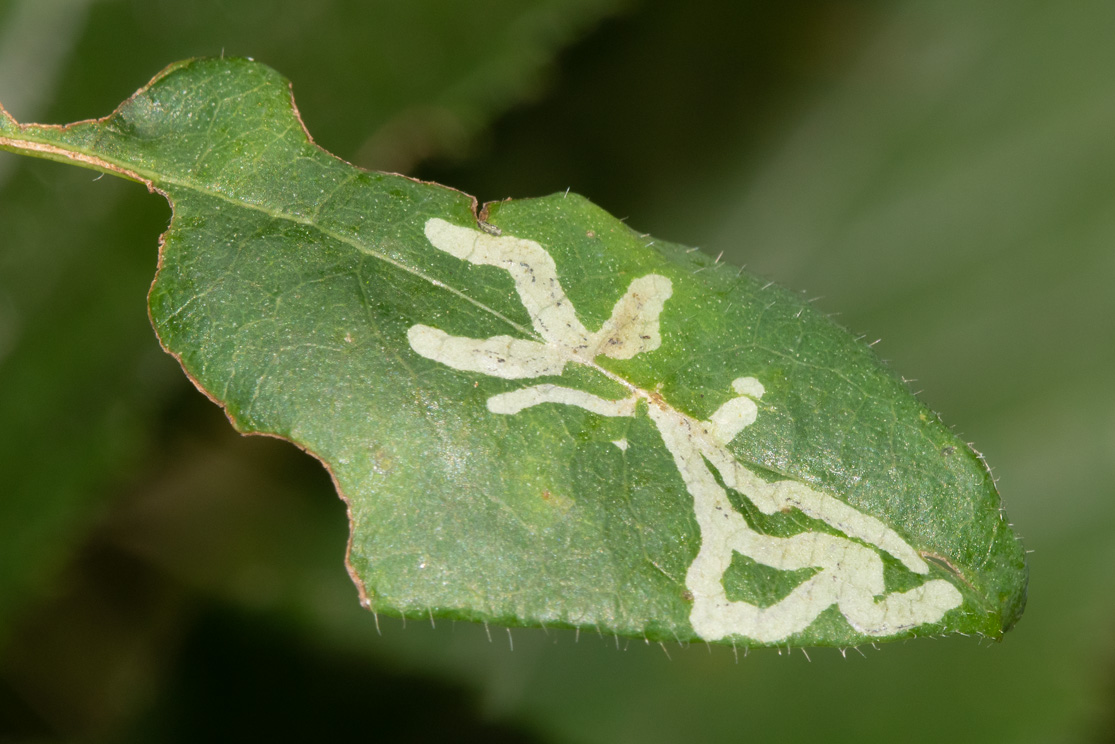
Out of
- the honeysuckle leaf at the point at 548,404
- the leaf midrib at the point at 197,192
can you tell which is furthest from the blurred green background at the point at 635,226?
the honeysuckle leaf at the point at 548,404

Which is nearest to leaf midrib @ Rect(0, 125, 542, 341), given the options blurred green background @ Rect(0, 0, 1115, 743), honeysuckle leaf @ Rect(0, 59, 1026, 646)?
honeysuckle leaf @ Rect(0, 59, 1026, 646)

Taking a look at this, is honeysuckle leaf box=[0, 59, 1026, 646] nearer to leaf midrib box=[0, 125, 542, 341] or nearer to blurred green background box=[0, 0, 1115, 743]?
leaf midrib box=[0, 125, 542, 341]

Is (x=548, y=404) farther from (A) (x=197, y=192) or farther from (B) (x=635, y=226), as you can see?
(B) (x=635, y=226)

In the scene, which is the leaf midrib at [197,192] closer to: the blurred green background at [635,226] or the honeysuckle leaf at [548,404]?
the honeysuckle leaf at [548,404]

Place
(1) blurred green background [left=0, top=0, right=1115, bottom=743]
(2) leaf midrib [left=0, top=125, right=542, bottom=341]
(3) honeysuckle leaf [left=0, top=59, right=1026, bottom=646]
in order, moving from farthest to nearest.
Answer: (1) blurred green background [left=0, top=0, right=1115, bottom=743]
(2) leaf midrib [left=0, top=125, right=542, bottom=341]
(3) honeysuckle leaf [left=0, top=59, right=1026, bottom=646]

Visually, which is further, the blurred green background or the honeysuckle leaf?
the blurred green background

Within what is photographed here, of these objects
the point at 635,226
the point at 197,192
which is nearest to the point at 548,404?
the point at 197,192
